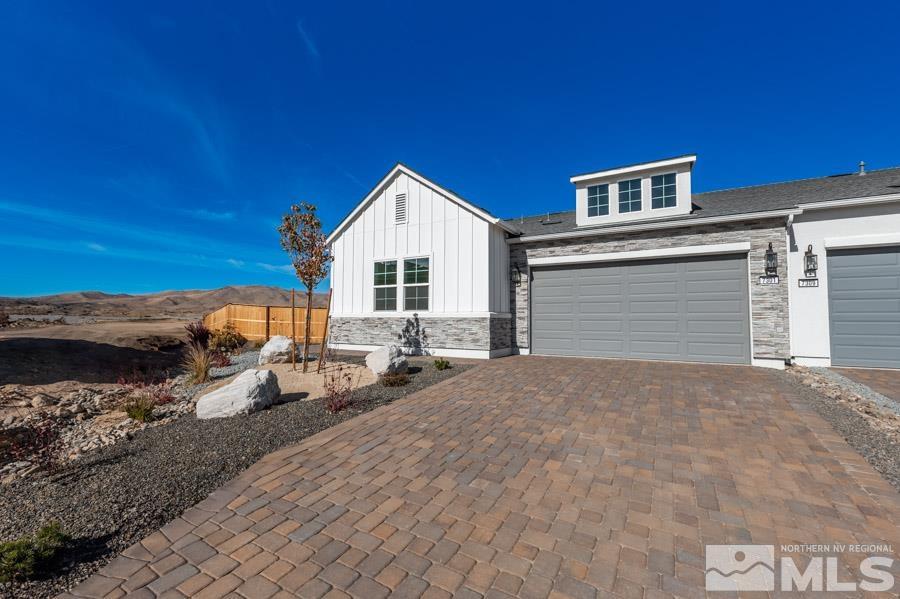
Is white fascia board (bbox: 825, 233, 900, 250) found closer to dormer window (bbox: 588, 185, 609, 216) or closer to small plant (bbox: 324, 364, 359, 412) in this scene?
dormer window (bbox: 588, 185, 609, 216)

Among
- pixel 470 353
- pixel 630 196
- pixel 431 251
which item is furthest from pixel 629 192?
pixel 470 353

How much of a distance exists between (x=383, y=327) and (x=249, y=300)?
68.4 metres

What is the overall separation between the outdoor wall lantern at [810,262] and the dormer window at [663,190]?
3232mm

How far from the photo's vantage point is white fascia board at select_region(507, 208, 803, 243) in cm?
839

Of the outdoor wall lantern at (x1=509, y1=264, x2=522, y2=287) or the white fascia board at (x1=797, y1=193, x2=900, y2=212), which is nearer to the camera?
the white fascia board at (x1=797, y1=193, x2=900, y2=212)

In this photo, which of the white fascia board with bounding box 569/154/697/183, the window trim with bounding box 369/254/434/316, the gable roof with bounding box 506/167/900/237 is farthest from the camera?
the window trim with bounding box 369/254/434/316

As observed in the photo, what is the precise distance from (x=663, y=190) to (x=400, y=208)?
26.6 ft

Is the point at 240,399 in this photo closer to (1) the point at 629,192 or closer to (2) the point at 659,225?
(2) the point at 659,225

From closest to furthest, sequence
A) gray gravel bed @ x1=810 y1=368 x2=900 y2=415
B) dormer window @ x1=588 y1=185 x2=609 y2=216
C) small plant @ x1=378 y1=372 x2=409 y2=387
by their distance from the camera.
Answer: gray gravel bed @ x1=810 y1=368 x2=900 y2=415 < small plant @ x1=378 y1=372 x2=409 y2=387 < dormer window @ x1=588 y1=185 x2=609 y2=216

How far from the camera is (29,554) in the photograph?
1.98m

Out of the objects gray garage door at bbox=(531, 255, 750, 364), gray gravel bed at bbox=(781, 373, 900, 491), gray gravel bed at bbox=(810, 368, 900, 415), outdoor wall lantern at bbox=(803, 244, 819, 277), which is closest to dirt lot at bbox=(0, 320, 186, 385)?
gray garage door at bbox=(531, 255, 750, 364)

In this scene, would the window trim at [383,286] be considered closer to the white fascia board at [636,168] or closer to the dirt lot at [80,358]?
the dirt lot at [80,358]

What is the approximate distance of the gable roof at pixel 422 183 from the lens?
1034 cm
